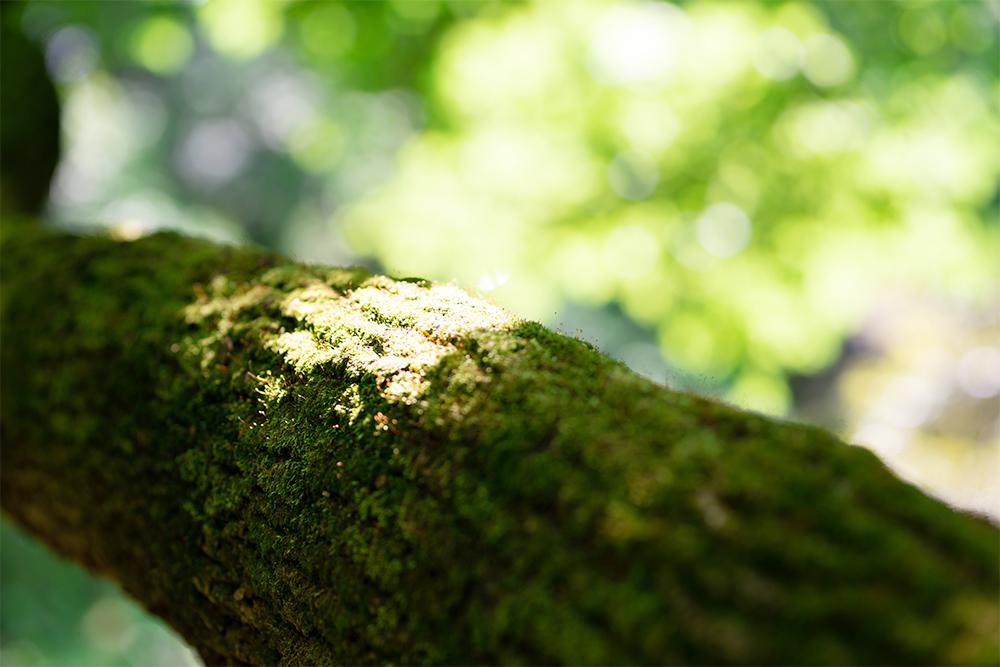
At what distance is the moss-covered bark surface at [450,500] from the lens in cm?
93

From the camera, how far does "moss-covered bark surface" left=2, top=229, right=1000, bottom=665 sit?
3.05 feet

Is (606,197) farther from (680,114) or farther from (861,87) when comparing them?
(861,87)

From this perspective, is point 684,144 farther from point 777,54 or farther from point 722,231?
point 777,54

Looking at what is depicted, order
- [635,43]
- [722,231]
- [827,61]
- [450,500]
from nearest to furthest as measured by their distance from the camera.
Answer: [450,500] → [635,43] → [827,61] → [722,231]

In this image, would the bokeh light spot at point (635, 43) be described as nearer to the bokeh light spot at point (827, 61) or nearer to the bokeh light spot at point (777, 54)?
the bokeh light spot at point (777, 54)

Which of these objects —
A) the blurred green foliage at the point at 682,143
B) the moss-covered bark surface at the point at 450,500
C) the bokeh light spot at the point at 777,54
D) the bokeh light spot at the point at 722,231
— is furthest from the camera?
the bokeh light spot at the point at 722,231

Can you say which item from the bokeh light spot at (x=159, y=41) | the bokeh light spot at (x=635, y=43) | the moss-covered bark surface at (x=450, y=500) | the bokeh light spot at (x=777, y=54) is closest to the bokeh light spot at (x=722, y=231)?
the bokeh light spot at (x=777, y=54)

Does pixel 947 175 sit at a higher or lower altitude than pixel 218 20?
higher

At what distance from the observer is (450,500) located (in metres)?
1.20

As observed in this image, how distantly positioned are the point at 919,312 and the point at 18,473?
55.6 feet

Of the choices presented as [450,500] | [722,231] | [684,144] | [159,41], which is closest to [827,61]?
[684,144]

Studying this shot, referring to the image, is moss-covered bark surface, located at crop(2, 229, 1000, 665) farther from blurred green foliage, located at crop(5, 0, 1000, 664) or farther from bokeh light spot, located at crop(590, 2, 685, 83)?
bokeh light spot, located at crop(590, 2, 685, 83)

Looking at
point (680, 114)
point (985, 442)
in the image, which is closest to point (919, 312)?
point (985, 442)

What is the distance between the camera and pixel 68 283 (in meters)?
2.47
